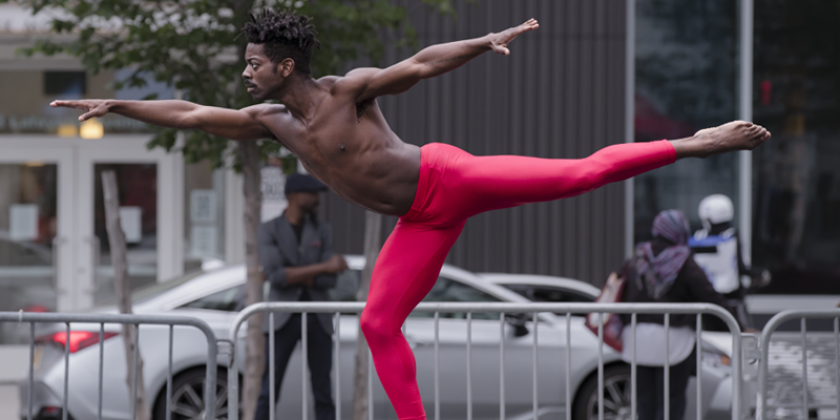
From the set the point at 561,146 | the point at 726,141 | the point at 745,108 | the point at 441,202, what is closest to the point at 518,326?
the point at 441,202

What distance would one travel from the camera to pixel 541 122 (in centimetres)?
1012

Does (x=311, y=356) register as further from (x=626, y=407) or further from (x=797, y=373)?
(x=797, y=373)

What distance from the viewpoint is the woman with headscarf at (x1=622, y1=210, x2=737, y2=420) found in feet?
17.6

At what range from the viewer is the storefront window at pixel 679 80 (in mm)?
10211

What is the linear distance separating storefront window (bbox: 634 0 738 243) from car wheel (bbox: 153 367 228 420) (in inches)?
232

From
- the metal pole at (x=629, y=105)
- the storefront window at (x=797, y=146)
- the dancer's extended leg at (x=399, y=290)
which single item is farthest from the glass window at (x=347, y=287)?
the storefront window at (x=797, y=146)

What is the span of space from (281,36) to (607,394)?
4401 mm

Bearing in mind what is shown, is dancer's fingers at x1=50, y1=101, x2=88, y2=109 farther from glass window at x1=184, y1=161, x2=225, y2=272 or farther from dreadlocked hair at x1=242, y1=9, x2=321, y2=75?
glass window at x1=184, y1=161, x2=225, y2=272

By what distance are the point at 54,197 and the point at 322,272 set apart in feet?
17.9

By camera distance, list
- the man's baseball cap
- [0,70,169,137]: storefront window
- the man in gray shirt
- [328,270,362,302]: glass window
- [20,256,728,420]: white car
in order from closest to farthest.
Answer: the man in gray shirt, [20,256,728,420]: white car, the man's baseball cap, [328,270,362,302]: glass window, [0,70,169,137]: storefront window

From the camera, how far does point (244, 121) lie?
3.18m

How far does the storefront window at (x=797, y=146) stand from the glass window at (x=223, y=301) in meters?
6.65

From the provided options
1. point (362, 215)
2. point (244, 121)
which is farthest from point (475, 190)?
point (362, 215)

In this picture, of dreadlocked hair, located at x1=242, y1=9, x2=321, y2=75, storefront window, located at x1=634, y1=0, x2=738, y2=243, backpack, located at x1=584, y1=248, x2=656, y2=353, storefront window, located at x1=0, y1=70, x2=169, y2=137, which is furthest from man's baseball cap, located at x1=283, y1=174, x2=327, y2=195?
storefront window, located at x1=634, y1=0, x2=738, y2=243
